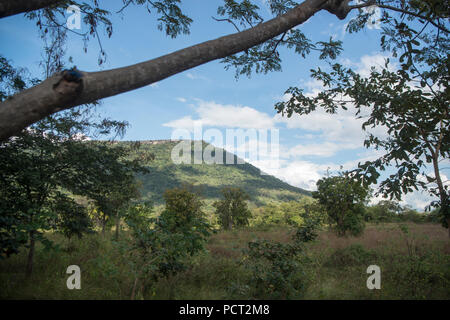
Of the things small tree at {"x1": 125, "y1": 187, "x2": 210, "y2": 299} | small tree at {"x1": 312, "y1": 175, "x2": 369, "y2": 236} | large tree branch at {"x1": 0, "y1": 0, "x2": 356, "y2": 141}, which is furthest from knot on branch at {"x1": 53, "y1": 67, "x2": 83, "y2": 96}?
small tree at {"x1": 312, "y1": 175, "x2": 369, "y2": 236}

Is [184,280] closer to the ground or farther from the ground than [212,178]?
closer to the ground

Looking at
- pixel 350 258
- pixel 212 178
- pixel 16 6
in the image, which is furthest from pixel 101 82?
pixel 212 178

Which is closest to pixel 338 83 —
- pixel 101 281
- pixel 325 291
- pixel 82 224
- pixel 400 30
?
pixel 400 30

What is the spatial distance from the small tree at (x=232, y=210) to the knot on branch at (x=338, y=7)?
91.8ft

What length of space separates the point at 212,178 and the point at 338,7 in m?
79.5

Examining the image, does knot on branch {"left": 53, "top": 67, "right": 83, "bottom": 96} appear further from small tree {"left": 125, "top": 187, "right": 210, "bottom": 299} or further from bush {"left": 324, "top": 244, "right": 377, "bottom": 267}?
bush {"left": 324, "top": 244, "right": 377, "bottom": 267}

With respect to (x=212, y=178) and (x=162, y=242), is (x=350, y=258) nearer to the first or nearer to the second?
(x=162, y=242)

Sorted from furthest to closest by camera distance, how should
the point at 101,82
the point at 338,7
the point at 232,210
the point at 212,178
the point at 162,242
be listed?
the point at 212,178
the point at 232,210
the point at 338,7
the point at 162,242
the point at 101,82

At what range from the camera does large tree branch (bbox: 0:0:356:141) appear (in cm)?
182

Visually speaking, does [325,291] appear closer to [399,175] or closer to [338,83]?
[399,175]

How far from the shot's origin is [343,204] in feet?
49.4

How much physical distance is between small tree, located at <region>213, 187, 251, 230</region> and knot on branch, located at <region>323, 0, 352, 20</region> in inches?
1102

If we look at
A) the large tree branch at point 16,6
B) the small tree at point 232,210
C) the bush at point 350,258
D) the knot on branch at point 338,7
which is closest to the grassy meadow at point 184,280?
the bush at point 350,258

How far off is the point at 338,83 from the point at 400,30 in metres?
2.30
